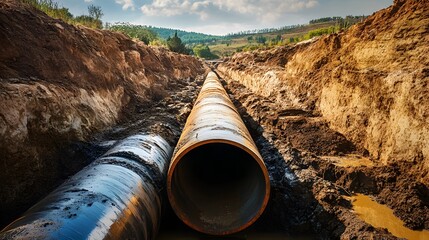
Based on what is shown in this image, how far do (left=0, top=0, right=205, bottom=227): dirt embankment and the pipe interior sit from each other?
2.15 metres

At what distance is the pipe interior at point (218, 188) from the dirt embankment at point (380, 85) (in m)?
2.73

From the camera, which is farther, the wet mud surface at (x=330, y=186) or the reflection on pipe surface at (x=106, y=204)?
the wet mud surface at (x=330, y=186)

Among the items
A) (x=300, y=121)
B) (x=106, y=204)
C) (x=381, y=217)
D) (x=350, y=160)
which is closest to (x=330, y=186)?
(x=381, y=217)

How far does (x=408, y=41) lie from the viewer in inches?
271

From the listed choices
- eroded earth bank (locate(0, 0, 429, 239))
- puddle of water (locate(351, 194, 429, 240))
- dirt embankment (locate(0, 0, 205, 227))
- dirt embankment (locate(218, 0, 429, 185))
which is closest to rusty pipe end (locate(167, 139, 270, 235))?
eroded earth bank (locate(0, 0, 429, 239))

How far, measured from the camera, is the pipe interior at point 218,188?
4.43 meters

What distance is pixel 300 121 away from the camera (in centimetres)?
867

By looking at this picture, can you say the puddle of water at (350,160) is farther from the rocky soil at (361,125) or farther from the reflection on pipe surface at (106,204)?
the reflection on pipe surface at (106,204)

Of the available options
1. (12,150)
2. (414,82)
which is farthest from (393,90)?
(12,150)

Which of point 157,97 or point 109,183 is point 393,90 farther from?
point 157,97

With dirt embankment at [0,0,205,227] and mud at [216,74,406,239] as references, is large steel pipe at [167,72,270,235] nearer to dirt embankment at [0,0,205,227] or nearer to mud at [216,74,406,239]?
mud at [216,74,406,239]

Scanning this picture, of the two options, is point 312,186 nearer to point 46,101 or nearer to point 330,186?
point 330,186

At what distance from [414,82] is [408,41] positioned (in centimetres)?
154

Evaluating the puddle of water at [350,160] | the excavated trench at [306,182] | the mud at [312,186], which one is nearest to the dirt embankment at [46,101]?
the excavated trench at [306,182]
